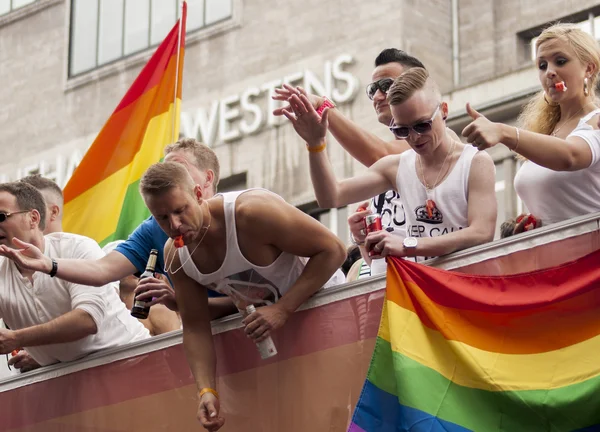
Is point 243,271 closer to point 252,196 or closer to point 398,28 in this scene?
point 252,196

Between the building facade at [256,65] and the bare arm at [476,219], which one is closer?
the bare arm at [476,219]

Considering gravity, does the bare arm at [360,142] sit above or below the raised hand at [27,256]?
above

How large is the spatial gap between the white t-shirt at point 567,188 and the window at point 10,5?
25455 millimetres

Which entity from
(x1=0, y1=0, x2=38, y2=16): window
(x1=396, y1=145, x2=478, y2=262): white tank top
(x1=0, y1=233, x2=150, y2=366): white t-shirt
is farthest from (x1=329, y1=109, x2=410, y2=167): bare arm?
(x1=0, y1=0, x2=38, y2=16): window

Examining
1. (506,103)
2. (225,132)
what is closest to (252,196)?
(506,103)

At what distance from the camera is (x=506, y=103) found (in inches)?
872

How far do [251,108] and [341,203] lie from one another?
18.8 m

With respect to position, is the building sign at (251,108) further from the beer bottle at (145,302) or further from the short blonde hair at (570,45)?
the short blonde hair at (570,45)

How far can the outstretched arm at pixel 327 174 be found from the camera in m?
7.45

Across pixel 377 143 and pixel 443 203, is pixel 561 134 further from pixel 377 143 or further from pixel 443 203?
pixel 377 143

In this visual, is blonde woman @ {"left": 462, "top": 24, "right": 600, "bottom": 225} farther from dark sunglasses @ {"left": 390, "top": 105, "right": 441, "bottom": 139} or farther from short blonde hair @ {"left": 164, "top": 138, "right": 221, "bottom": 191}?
short blonde hair @ {"left": 164, "top": 138, "right": 221, "bottom": 191}

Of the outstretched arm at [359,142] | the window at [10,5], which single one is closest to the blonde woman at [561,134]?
the outstretched arm at [359,142]

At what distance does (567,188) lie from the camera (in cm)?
704

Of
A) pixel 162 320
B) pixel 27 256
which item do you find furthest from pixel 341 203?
pixel 162 320
